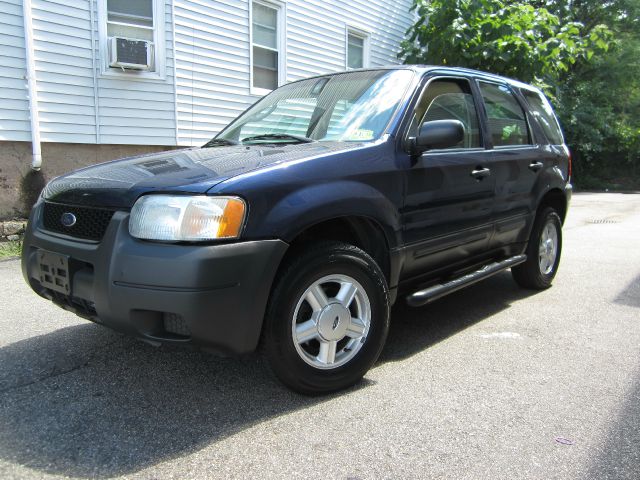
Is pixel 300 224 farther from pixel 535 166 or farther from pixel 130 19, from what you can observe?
pixel 130 19

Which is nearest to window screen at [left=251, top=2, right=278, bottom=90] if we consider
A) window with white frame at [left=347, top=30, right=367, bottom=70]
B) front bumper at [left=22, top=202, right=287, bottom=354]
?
window with white frame at [left=347, top=30, right=367, bottom=70]

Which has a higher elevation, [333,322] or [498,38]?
[498,38]

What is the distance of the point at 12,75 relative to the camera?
679 cm

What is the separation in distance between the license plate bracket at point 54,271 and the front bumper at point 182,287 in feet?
0.51

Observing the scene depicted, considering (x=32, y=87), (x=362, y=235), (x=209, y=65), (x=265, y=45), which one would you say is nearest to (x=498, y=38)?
(x=265, y=45)

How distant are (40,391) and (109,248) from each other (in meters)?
1.01

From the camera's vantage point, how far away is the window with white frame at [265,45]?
9.89m

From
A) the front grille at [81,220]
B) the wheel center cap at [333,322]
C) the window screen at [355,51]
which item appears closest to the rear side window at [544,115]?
the wheel center cap at [333,322]

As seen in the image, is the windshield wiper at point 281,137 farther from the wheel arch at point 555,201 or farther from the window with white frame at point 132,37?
the window with white frame at point 132,37

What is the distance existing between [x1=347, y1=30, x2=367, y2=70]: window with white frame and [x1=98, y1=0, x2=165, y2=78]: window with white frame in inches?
205

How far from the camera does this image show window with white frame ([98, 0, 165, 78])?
7.53 metres

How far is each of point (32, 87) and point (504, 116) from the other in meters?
5.90

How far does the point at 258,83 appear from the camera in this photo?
10070 millimetres

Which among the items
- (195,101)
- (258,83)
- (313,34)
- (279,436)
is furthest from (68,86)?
(279,436)
